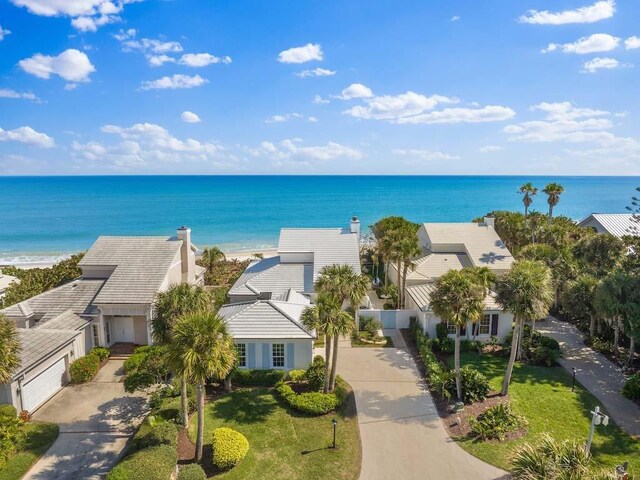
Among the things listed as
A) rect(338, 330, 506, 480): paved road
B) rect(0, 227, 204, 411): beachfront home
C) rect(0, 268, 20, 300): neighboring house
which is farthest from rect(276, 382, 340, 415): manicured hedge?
rect(0, 268, 20, 300): neighboring house

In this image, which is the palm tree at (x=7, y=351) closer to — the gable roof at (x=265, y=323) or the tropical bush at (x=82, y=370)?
the tropical bush at (x=82, y=370)

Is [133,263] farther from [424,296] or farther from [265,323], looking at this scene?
[424,296]

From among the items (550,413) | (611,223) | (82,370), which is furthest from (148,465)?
(611,223)

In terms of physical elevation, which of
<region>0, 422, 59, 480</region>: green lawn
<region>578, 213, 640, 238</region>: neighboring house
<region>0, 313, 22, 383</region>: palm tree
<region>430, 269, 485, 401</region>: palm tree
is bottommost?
<region>0, 422, 59, 480</region>: green lawn

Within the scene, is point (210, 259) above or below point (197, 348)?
below

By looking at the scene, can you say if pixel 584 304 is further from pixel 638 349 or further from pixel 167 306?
pixel 167 306

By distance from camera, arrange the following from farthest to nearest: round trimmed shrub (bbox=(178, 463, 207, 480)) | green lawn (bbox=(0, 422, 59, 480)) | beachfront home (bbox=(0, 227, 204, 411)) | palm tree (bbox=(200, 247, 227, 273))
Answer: palm tree (bbox=(200, 247, 227, 273)), beachfront home (bbox=(0, 227, 204, 411)), green lawn (bbox=(0, 422, 59, 480)), round trimmed shrub (bbox=(178, 463, 207, 480))

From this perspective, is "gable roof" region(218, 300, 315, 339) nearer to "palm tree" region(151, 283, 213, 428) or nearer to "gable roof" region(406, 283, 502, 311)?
"palm tree" region(151, 283, 213, 428)

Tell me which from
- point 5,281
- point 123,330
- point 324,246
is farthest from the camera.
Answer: point 324,246
